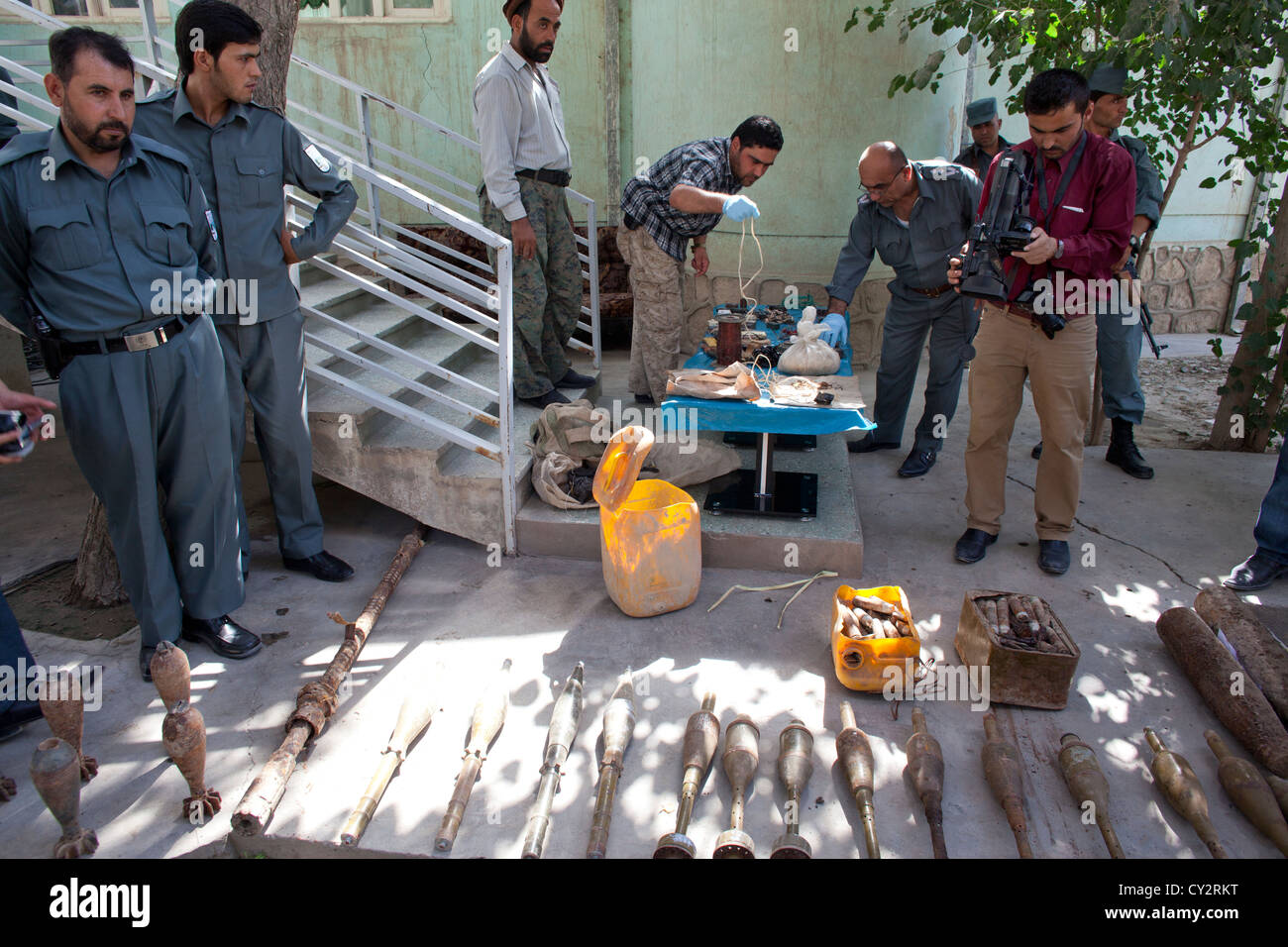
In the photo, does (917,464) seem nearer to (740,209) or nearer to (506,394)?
(740,209)

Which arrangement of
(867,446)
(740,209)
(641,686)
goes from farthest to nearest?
(867,446) → (740,209) → (641,686)

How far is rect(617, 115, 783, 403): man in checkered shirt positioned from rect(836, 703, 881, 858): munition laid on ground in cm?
278

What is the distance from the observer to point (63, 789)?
2443mm

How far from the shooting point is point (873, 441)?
5.81 metres

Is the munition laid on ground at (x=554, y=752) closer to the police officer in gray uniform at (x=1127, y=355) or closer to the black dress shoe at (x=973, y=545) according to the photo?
the black dress shoe at (x=973, y=545)

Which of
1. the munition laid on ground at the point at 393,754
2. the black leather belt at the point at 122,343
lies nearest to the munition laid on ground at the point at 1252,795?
the munition laid on ground at the point at 393,754

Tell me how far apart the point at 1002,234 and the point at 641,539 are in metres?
2.10

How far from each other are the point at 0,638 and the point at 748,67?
6.47 m

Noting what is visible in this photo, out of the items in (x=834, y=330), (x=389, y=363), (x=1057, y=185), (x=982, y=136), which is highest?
(x=982, y=136)

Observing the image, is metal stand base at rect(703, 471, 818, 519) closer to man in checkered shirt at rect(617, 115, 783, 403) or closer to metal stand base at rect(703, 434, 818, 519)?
metal stand base at rect(703, 434, 818, 519)

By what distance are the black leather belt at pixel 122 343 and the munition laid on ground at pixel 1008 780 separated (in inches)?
132

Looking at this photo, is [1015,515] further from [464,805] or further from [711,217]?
[464,805]

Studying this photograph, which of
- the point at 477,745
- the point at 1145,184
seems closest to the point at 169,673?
the point at 477,745

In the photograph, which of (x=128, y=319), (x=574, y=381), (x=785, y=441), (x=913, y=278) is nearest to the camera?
(x=128, y=319)
